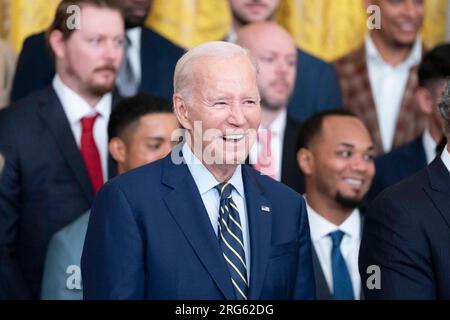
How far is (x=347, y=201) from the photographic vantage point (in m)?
4.39

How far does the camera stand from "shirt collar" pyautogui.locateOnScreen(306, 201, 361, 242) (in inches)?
170

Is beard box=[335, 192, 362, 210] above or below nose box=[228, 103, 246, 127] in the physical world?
above

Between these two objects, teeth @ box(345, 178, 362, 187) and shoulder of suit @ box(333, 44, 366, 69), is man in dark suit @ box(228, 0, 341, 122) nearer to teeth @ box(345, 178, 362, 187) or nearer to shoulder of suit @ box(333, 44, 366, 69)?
shoulder of suit @ box(333, 44, 366, 69)

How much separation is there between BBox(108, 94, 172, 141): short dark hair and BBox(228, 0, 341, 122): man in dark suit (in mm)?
802

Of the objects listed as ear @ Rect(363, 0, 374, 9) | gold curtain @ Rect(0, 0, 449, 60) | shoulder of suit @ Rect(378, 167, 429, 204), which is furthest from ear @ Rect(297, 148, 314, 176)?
shoulder of suit @ Rect(378, 167, 429, 204)

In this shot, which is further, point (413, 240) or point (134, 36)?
point (134, 36)

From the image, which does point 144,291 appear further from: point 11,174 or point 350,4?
point 350,4

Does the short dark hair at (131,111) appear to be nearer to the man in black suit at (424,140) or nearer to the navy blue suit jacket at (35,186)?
the navy blue suit jacket at (35,186)

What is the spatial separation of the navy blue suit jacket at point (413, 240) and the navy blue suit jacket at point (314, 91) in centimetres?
203

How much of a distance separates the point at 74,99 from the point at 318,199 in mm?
940

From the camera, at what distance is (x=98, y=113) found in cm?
449

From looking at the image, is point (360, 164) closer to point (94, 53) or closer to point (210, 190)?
point (94, 53)

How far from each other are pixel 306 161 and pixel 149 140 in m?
0.63

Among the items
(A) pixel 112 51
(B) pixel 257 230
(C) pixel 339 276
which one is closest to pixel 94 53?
(A) pixel 112 51
